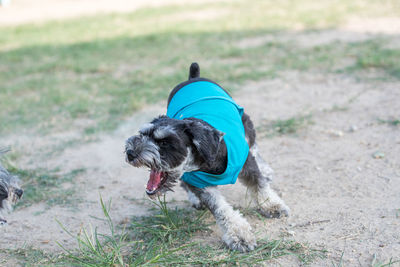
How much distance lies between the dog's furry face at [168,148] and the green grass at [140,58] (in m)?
3.20

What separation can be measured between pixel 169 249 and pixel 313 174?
1.91 m

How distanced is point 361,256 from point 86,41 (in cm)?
1048

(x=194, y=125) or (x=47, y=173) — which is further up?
(x=194, y=125)

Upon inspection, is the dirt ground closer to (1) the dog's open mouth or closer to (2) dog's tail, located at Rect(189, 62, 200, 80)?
(1) the dog's open mouth

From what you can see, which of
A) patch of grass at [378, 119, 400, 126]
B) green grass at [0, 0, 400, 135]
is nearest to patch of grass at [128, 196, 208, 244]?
green grass at [0, 0, 400, 135]

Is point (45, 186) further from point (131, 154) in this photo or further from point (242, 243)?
point (242, 243)

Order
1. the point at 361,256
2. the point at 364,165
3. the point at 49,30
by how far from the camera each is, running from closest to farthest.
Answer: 1. the point at 361,256
2. the point at 364,165
3. the point at 49,30

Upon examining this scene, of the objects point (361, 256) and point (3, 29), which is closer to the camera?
point (361, 256)

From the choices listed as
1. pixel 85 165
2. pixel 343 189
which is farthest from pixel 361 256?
pixel 85 165

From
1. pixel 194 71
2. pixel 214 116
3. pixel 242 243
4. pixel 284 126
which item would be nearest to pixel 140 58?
pixel 284 126

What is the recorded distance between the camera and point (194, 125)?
141 inches

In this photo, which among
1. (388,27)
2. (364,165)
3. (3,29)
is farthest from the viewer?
(3,29)

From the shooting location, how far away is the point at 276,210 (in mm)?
4164

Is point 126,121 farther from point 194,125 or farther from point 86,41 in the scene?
point 86,41
